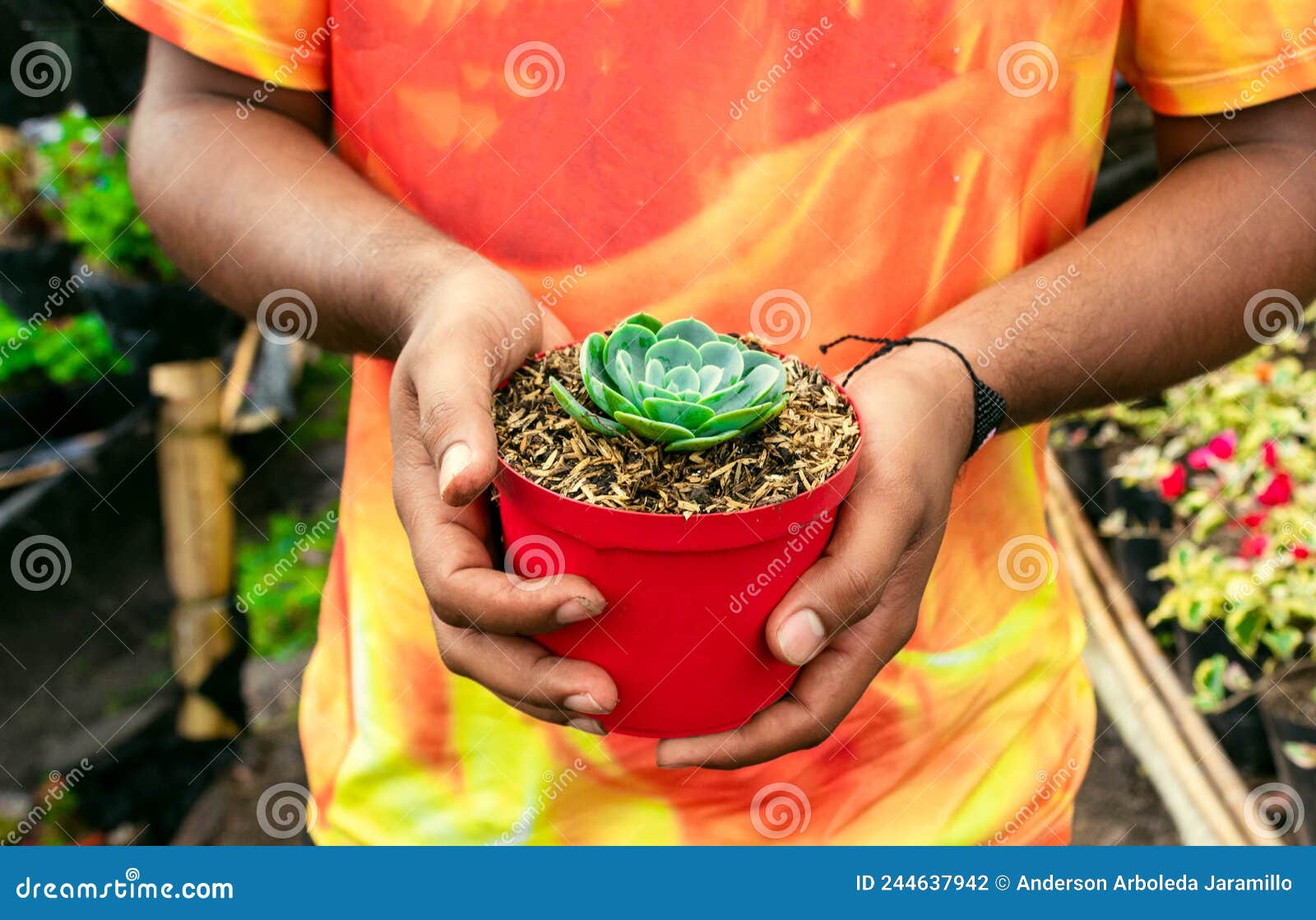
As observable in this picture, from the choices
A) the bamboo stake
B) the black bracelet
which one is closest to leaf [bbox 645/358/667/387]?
the black bracelet

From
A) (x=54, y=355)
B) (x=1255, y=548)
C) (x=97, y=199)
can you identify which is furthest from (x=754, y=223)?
(x=54, y=355)

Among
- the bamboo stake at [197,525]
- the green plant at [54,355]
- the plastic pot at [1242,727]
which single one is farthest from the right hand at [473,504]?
the green plant at [54,355]

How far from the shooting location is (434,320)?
3.89ft

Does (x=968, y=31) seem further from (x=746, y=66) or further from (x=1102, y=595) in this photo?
(x=1102, y=595)

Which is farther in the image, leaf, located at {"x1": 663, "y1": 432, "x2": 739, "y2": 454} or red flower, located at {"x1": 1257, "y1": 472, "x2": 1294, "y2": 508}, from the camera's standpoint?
red flower, located at {"x1": 1257, "y1": 472, "x2": 1294, "y2": 508}

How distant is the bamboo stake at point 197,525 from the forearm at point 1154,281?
236cm

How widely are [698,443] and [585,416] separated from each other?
127mm

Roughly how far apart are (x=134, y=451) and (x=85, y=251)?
0.69m

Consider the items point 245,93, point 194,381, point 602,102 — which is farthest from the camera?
point 194,381

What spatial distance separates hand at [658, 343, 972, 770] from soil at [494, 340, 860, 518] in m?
0.05

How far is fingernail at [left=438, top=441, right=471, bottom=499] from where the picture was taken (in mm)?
1026

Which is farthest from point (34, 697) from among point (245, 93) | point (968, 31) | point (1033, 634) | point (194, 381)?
point (968, 31)

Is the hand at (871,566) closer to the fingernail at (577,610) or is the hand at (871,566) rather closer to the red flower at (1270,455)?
the fingernail at (577,610)

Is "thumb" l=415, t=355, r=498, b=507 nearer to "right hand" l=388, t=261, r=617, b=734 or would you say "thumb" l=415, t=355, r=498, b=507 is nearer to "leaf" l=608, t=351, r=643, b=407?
"right hand" l=388, t=261, r=617, b=734
